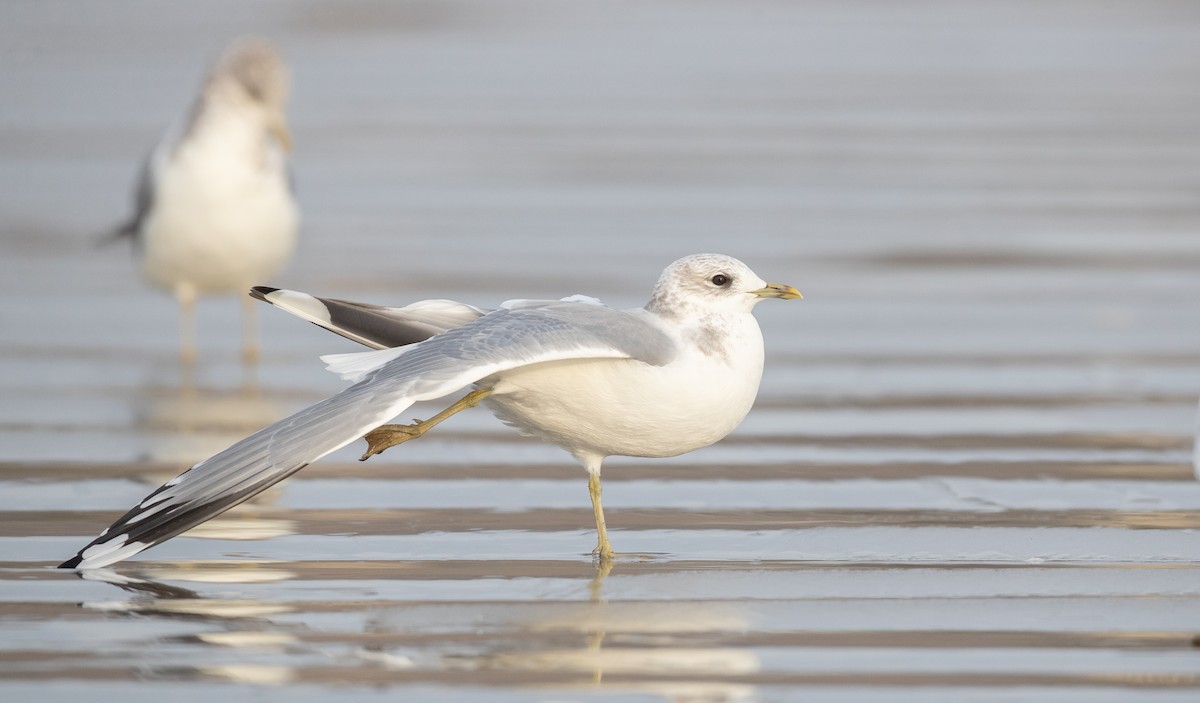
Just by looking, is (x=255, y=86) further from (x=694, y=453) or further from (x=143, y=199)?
(x=694, y=453)

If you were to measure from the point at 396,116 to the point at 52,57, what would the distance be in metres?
6.25

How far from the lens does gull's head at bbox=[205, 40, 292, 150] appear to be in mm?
11727

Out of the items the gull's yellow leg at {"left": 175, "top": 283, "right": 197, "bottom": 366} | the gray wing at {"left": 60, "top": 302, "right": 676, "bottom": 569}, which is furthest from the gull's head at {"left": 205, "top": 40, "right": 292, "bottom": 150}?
the gray wing at {"left": 60, "top": 302, "right": 676, "bottom": 569}

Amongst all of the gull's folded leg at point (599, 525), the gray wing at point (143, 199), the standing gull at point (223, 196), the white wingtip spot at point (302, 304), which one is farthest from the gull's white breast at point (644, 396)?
the gray wing at point (143, 199)

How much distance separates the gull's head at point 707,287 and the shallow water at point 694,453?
794mm

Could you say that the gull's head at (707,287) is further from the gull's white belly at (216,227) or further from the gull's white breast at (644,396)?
the gull's white belly at (216,227)

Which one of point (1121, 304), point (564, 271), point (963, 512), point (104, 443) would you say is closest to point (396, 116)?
point (564, 271)

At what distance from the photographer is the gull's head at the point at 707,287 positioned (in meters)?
7.04

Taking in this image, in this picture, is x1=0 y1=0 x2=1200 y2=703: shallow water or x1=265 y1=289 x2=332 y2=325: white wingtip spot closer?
x1=0 y1=0 x2=1200 y2=703: shallow water

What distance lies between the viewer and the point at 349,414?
20.3ft

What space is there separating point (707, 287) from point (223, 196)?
16.9 ft

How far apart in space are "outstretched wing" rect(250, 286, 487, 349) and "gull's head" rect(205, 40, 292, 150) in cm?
472

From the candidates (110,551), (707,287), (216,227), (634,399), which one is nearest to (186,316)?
(216,227)

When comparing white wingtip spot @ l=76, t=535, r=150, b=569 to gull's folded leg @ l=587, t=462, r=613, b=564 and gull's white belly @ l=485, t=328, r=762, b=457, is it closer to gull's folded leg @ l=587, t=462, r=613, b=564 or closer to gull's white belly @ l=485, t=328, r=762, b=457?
gull's white belly @ l=485, t=328, r=762, b=457
